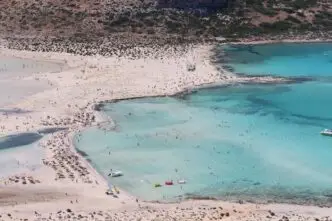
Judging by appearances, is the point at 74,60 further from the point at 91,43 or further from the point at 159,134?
the point at 159,134

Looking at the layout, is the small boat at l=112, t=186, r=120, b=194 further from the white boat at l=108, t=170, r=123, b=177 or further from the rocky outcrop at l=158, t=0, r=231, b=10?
the rocky outcrop at l=158, t=0, r=231, b=10

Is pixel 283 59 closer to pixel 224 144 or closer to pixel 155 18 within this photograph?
pixel 155 18

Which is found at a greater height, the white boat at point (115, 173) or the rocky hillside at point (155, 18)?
the rocky hillside at point (155, 18)

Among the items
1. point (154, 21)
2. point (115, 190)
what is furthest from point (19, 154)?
point (154, 21)

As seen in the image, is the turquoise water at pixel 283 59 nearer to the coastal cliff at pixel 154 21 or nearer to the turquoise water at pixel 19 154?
the coastal cliff at pixel 154 21

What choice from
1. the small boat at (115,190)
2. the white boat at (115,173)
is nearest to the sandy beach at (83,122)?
the small boat at (115,190)


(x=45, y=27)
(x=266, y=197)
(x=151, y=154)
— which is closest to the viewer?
(x=266, y=197)

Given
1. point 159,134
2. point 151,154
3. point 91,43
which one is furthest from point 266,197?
point 91,43
